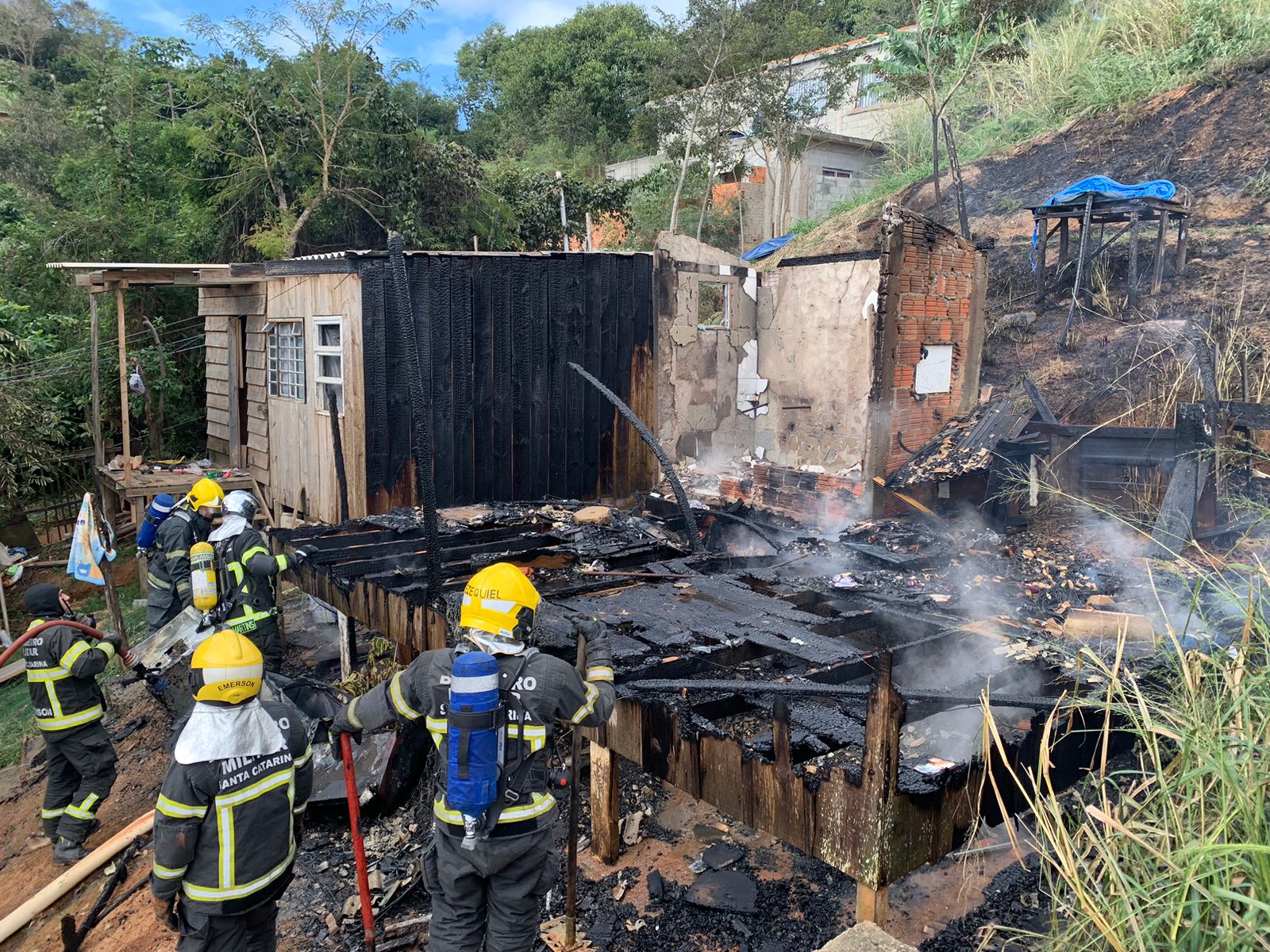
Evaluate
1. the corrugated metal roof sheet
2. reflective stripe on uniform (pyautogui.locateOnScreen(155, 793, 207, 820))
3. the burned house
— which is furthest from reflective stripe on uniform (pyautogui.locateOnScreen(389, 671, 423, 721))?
the burned house

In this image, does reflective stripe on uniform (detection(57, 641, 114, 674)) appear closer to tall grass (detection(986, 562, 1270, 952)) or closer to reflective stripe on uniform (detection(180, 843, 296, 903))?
reflective stripe on uniform (detection(180, 843, 296, 903))

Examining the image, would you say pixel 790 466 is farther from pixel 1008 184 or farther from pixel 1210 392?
pixel 1008 184

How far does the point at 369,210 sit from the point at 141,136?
14.6 ft

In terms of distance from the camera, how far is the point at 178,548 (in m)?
6.78

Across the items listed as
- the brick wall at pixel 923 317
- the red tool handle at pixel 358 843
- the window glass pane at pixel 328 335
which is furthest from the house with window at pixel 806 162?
the red tool handle at pixel 358 843

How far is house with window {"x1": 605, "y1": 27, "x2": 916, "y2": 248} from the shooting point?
21156mm

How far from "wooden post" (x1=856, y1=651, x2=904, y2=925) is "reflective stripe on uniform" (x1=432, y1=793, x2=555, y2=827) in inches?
45.1

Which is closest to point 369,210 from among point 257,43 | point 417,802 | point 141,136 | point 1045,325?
point 257,43

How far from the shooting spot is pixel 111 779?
5.95 metres

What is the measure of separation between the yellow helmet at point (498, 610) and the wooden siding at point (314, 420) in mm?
6042

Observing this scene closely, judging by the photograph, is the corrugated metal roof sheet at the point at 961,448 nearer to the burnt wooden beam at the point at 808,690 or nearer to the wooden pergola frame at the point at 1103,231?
the wooden pergola frame at the point at 1103,231

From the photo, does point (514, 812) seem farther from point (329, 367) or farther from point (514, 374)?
point (329, 367)

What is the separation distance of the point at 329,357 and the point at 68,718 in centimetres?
474

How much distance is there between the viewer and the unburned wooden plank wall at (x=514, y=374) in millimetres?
8719
